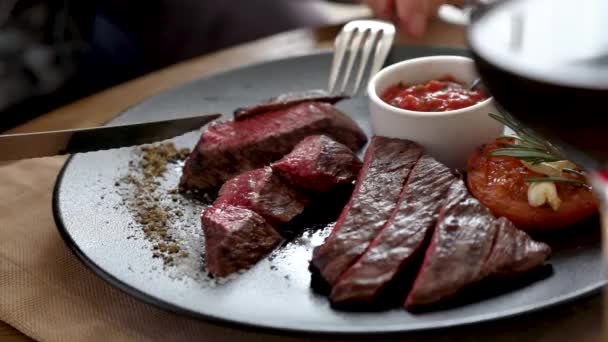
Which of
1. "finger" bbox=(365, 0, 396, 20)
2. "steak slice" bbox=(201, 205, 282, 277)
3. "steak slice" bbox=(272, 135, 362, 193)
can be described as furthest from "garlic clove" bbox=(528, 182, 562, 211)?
"finger" bbox=(365, 0, 396, 20)

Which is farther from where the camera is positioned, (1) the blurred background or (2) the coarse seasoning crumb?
(1) the blurred background

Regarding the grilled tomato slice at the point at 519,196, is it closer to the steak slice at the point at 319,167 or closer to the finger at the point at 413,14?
the steak slice at the point at 319,167

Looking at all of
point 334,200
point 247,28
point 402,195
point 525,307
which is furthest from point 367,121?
point 247,28

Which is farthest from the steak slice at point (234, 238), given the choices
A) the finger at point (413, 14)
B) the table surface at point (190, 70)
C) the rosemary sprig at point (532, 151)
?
the finger at point (413, 14)

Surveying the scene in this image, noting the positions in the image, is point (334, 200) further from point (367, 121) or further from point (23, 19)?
point (23, 19)

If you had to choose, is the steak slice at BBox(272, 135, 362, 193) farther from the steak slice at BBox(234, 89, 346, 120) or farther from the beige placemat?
the beige placemat

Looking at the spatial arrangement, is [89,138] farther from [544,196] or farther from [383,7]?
[383,7]
